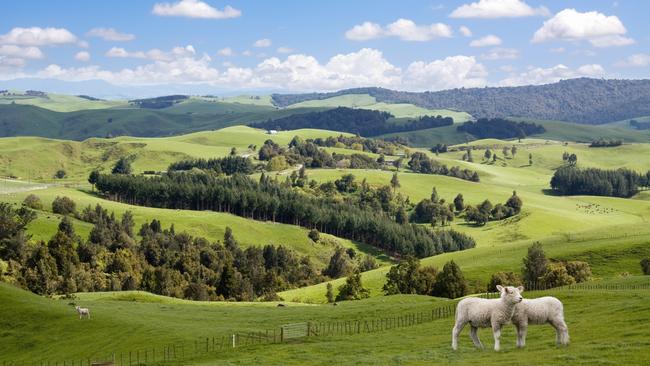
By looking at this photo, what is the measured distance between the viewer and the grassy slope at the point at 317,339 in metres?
41.8

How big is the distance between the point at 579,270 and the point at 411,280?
101 feet

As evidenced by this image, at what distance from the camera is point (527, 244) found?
168125mm

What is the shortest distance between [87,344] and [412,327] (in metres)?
33.1

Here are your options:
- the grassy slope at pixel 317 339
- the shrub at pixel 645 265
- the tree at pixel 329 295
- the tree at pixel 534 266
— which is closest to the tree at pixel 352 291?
the tree at pixel 329 295

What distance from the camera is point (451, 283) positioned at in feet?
397

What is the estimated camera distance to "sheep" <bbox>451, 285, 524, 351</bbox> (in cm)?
4194

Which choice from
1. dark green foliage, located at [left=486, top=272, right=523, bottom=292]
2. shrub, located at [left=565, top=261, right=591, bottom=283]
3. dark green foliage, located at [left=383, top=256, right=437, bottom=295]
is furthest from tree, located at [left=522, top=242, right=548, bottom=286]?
dark green foliage, located at [left=383, top=256, right=437, bottom=295]

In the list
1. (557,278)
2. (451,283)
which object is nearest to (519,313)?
(451,283)

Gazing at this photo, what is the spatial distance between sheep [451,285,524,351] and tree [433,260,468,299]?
76148mm

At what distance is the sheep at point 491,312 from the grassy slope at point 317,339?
1414 millimetres

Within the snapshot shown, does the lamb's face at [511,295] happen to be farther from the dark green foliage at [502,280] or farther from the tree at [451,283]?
the dark green foliage at [502,280]

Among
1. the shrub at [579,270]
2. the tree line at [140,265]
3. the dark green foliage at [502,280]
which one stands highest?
the shrub at [579,270]

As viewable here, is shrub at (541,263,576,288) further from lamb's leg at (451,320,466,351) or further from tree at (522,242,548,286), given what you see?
lamb's leg at (451,320,466,351)

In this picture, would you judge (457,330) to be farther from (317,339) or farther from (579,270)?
(579,270)
